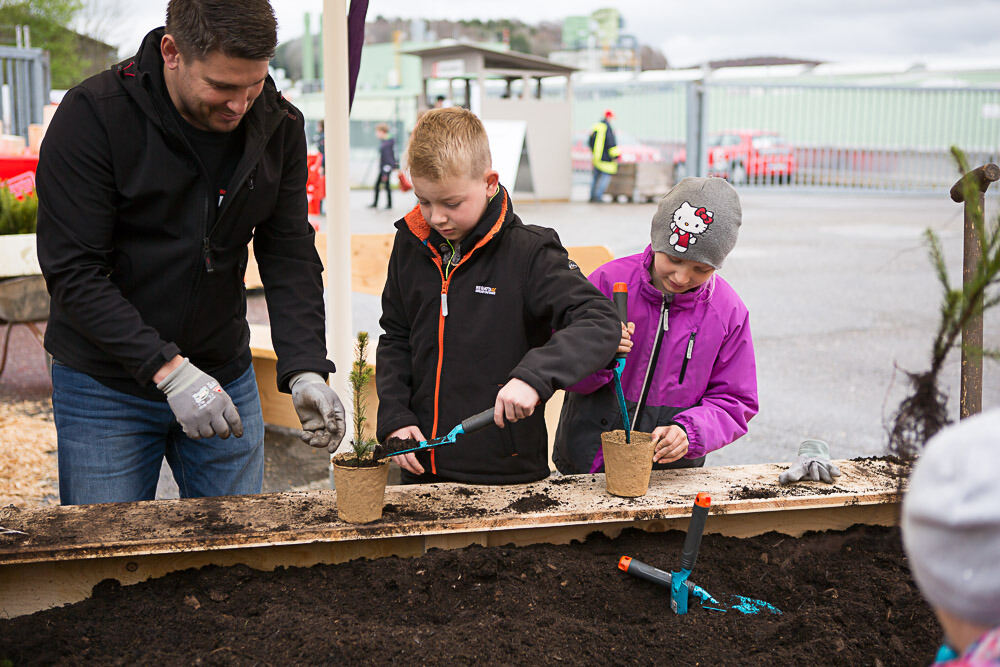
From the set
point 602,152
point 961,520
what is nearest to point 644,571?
point 961,520

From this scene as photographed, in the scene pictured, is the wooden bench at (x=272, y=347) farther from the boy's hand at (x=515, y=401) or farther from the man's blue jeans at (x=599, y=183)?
the man's blue jeans at (x=599, y=183)

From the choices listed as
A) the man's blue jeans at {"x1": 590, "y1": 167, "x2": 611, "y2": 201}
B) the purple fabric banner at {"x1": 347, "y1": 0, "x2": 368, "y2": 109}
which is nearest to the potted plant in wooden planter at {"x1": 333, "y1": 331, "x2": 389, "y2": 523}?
the purple fabric banner at {"x1": 347, "y1": 0, "x2": 368, "y2": 109}

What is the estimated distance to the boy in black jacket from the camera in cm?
186

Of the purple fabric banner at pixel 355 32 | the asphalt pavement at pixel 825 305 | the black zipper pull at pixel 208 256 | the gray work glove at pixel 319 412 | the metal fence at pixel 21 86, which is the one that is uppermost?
the metal fence at pixel 21 86

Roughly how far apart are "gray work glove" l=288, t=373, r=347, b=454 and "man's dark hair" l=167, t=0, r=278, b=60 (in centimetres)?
71

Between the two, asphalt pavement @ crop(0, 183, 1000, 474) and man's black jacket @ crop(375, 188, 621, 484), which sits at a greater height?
man's black jacket @ crop(375, 188, 621, 484)

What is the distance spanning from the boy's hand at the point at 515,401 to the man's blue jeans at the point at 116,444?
2.54 feet

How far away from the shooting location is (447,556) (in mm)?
1685

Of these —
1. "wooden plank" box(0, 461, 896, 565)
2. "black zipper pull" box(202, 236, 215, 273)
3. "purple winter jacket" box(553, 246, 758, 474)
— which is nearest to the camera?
"wooden plank" box(0, 461, 896, 565)

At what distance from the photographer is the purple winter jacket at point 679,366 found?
2.14 metres

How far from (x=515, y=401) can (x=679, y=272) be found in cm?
73

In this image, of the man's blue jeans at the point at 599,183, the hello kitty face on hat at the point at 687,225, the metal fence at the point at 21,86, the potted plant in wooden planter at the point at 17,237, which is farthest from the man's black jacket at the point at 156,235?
the metal fence at the point at 21,86

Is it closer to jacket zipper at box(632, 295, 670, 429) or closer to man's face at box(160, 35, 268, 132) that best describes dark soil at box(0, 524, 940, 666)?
jacket zipper at box(632, 295, 670, 429)

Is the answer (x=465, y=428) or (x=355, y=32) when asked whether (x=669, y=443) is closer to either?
(x=465, y=428)
